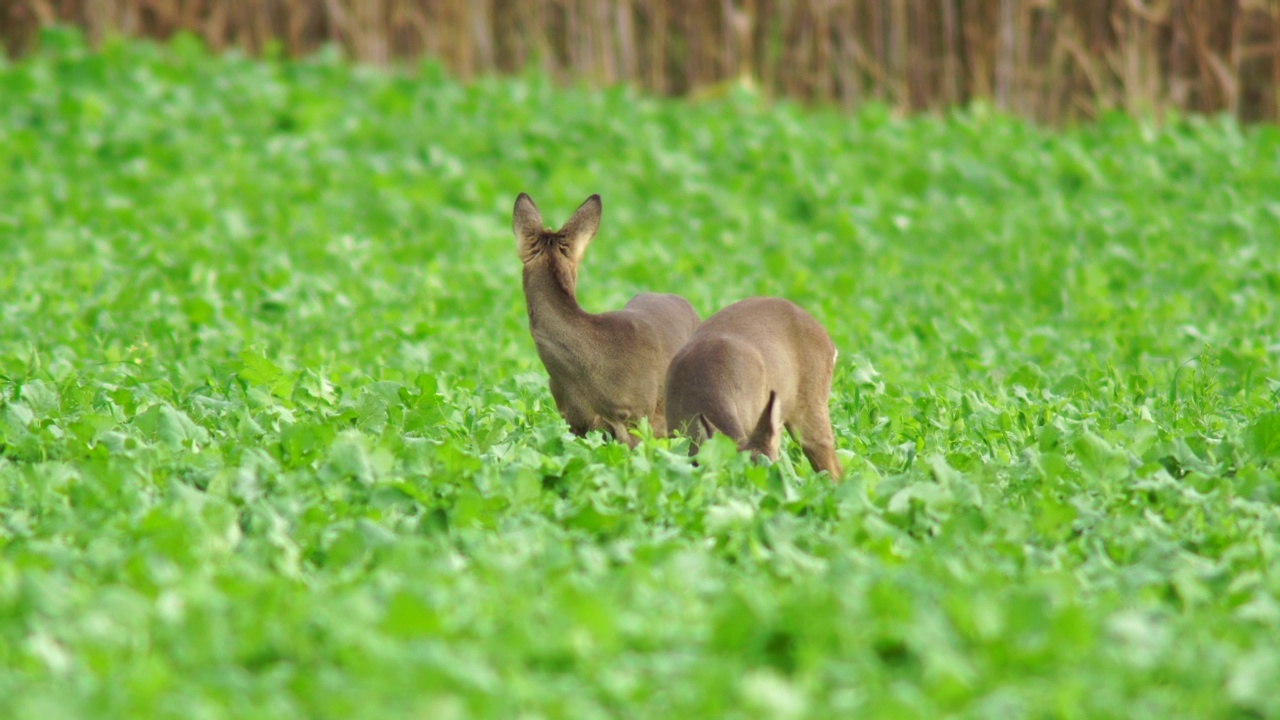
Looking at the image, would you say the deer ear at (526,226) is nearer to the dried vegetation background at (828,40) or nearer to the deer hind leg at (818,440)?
the deer hind leg at (818,440)

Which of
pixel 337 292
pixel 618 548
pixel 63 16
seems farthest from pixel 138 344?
pixel 63 16

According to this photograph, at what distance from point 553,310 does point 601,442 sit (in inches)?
25.5

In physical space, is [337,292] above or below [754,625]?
below

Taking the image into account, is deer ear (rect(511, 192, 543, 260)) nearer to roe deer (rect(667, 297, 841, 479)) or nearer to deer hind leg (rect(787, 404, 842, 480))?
roe deer (rect(667, 297, 841, 479))

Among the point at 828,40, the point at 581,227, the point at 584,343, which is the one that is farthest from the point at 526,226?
the point at 828,40

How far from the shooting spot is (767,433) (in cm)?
523

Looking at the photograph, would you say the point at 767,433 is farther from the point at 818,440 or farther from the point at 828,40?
the point at 828,40

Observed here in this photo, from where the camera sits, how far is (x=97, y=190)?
39.2 ft

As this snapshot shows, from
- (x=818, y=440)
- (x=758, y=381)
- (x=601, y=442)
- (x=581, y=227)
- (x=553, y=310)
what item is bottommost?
(x=818, y=440)

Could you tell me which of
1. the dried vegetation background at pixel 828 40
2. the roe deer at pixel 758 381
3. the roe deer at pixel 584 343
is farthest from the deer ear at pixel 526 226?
the dried vegetation background at pixel 828 40

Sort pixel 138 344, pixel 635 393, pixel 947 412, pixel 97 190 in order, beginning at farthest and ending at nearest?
pixel 97 190 < pixel 138 344 < pixel 947 412 < pixel 635 393

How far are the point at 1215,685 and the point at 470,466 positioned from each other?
7.21 feet

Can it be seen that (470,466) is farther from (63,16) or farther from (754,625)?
(63,16)

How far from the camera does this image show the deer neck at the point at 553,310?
5746 mm
